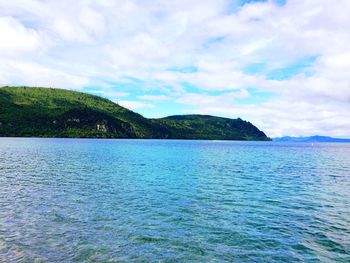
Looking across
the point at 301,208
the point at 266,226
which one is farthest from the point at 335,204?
the point at 266,226

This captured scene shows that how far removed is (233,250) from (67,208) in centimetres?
2263

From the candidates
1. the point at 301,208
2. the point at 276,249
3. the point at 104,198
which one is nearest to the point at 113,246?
the point at 276,249

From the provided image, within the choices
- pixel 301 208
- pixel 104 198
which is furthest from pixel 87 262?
pixel 301 208

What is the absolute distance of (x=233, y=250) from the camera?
26625 mm

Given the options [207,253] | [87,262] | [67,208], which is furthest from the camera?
[67,208]

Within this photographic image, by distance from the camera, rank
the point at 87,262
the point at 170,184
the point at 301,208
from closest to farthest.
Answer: the point at 87,262 → the point at 301,208 → the point at 170,184

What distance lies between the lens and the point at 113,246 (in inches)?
1055

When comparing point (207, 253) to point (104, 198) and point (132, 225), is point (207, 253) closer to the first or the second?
point (132, 225)

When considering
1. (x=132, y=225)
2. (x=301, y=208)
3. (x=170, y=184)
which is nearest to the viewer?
(x=132, y=225)

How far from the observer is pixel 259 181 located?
6862cm

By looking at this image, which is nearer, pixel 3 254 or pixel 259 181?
pixel 3 254

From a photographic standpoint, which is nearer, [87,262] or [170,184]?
[87,262]

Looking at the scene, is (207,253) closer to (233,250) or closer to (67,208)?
(233,250)

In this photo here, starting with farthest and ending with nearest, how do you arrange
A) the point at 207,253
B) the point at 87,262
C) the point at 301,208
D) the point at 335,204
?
the point at 335,204 → the point at 301,208 → the point at 207,253 → the point at 87,262
